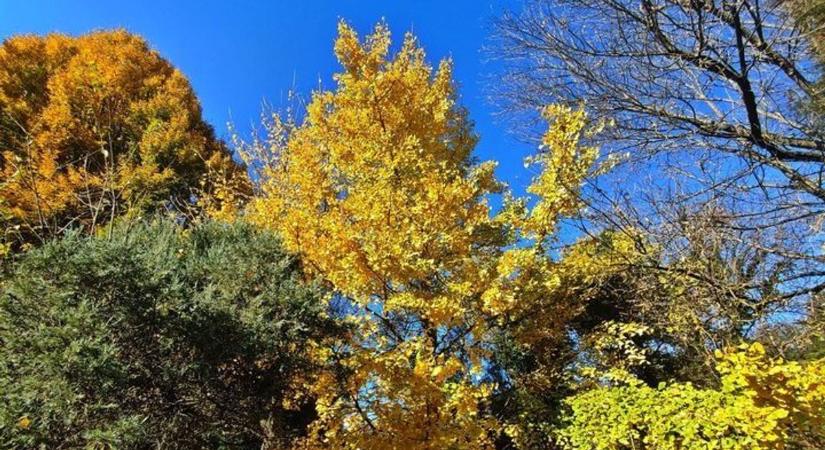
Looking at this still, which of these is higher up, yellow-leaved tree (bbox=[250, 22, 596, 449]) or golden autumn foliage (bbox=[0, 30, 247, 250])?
golden autumn foliage (bbox=[0, 30, 247, 250])

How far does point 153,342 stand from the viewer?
12.6 feet

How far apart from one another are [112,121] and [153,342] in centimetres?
672

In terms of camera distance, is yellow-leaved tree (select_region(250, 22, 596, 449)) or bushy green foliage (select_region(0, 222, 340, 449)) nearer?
bushy green foliage (select_region(0, 222, 340, 449))

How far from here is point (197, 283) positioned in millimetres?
4332

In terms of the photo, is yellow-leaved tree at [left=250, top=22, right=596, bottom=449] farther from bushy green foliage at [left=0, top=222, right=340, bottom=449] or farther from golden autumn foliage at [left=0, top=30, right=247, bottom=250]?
golden autumn foliage at [left=0, top=30, right=247, bottom=250]

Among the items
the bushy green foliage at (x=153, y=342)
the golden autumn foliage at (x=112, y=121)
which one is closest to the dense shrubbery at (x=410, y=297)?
the bushy green foliage at (x=153, y=342)

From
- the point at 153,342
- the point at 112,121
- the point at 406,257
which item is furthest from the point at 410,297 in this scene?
the point at 112,121

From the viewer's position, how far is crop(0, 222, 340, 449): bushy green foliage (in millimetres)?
3229

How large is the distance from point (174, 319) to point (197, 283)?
0.53 m

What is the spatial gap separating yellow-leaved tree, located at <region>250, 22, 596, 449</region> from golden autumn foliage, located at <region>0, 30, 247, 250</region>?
7.92ft

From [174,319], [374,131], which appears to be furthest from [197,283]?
[374,131]

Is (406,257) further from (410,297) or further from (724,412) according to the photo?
(724,412)

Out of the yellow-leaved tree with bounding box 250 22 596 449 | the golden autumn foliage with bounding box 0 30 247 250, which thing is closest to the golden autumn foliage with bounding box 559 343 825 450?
the yellow-leaved tree with bounding box 250 22 596 449

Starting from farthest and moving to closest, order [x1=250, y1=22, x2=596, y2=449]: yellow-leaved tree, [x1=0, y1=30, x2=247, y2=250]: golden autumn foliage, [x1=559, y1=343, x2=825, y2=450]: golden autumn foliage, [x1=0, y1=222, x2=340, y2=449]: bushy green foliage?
1. [x1=0, y1=30, x2=247, y2=250]: golden autumn foliage
2. [x1=250, y1=22, x2=596, y2=449]: yellow-leaved tree
3. [x1=559, y1=343, x2=825, y2=450]: golden autumn foliage
4. [x1=0, y1=222, x2=340, y2=449]: bushy green foliage
